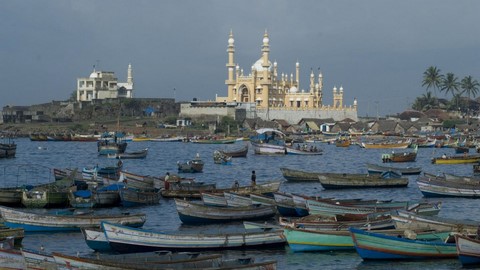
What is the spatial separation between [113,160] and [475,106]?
4234 inches

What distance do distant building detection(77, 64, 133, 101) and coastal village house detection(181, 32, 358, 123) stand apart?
587 inches

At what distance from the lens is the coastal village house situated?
155250 mm

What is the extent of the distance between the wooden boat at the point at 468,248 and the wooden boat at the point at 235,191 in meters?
16.1

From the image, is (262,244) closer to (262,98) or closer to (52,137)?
(52,137)

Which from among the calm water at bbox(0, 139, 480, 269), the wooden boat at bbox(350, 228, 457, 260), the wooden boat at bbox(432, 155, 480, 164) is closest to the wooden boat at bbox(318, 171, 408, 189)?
the calm water at bbox(0, 139, 480, 269)

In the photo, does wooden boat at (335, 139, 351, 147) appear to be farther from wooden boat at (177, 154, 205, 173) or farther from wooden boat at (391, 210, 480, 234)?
wooden boat at (391, 210, 480, 234)

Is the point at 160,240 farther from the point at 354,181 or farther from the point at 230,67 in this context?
the point at 230,67

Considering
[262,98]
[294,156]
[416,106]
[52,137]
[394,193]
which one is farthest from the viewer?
[416,106]

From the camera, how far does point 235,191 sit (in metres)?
43.2

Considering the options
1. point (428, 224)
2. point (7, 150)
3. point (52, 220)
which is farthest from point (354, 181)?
point (7, 150)

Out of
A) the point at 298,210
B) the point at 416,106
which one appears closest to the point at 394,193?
the point at 298,210

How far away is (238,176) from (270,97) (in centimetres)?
9206

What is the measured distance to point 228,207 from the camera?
1503 inches

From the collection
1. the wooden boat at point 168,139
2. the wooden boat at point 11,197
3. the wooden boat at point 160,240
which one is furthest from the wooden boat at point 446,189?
the wooden boat at point 168,139
